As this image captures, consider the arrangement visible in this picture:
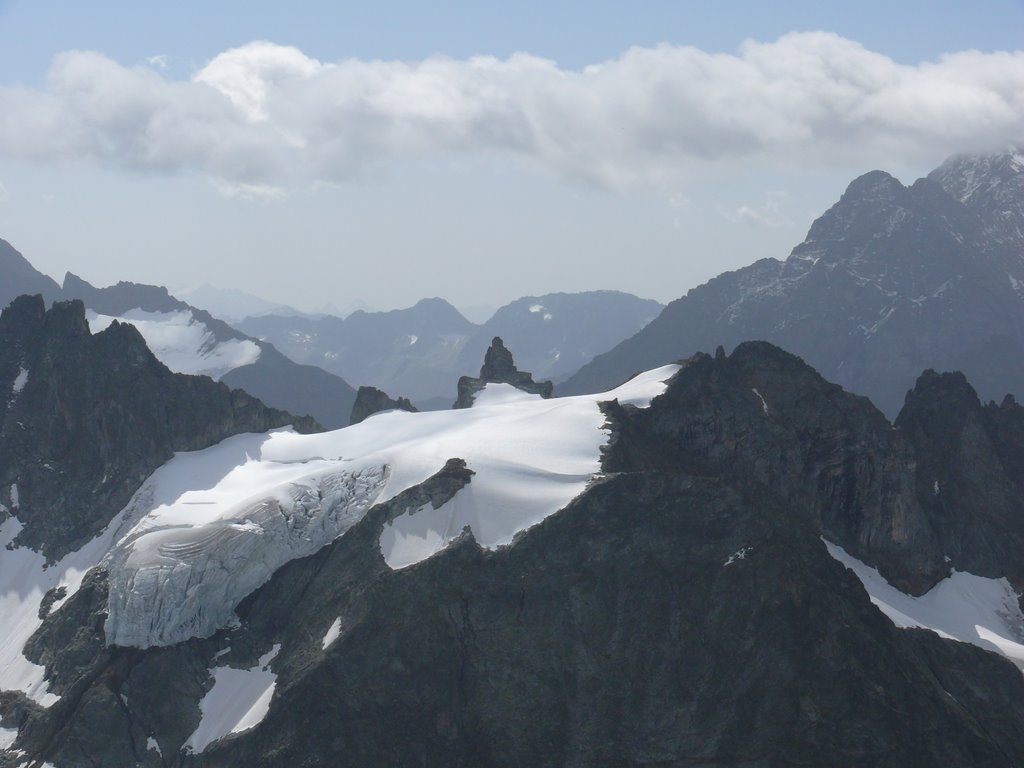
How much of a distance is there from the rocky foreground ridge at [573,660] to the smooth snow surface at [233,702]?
68 cm

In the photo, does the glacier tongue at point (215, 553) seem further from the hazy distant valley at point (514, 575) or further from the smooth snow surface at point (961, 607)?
the smooth snow surface at point (961, 607)

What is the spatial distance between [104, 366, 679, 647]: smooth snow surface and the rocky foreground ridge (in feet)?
7.36

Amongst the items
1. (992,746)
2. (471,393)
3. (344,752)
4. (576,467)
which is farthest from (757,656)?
(471,393)

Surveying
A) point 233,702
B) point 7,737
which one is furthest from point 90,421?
point 233,702

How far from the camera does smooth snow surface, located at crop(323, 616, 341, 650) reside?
111m

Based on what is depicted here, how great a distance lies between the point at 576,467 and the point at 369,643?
100 feet

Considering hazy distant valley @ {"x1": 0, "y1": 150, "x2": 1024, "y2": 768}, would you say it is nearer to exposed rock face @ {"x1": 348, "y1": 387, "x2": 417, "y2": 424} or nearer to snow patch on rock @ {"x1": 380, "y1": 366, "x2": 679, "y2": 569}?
snow patch on rock @ {"x1": 380, "y1": 366, "x2": 679, "y2": 569}

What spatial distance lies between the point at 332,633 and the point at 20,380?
87563mm

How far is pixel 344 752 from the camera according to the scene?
103 meters

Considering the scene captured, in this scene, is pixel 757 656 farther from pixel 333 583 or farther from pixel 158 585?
pixel 158 585

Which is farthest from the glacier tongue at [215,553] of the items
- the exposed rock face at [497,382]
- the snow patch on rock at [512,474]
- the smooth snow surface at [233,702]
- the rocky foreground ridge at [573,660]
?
the exposed rock face at [497,382]

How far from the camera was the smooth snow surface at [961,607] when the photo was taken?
435 feet

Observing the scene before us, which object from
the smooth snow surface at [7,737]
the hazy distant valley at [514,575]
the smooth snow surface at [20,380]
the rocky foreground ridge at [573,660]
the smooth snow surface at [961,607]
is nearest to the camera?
the rocky foreground ridge at [573,660]

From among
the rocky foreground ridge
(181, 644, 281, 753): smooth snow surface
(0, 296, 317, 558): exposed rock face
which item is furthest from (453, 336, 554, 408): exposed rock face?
(181, 644, 281, 753): smooth snow surface
